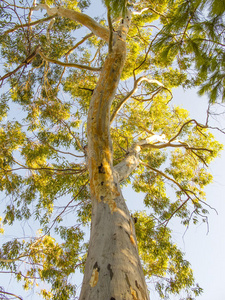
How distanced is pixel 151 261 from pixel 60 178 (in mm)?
2850

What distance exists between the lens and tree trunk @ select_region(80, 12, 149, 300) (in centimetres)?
111

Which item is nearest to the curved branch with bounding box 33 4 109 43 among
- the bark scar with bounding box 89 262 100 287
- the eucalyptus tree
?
the eucalyptus tree

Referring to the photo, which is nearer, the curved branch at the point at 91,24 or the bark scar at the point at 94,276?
the bark scar at the point at 94,276

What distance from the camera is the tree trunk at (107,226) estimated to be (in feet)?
3.65

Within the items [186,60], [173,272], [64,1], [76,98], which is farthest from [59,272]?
[64,1]

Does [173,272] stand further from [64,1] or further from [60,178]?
[64,1]

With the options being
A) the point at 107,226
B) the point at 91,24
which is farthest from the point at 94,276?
the point at 91,24

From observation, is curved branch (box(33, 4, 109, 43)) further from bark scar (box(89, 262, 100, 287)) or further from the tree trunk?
bark scar (box(89, 262, 100, 287))

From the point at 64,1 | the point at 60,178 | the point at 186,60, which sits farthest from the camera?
the point at 64,1

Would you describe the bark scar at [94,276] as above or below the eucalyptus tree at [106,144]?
below

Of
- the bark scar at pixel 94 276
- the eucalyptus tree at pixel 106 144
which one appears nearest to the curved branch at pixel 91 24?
the eucalyptus tree at pixel 106 144

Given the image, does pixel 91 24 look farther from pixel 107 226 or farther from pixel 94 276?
pixel 94 276

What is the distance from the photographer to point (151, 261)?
16.9 feet

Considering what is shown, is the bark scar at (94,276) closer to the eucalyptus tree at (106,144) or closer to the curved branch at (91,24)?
the eucalyptus tree at (106,144)
